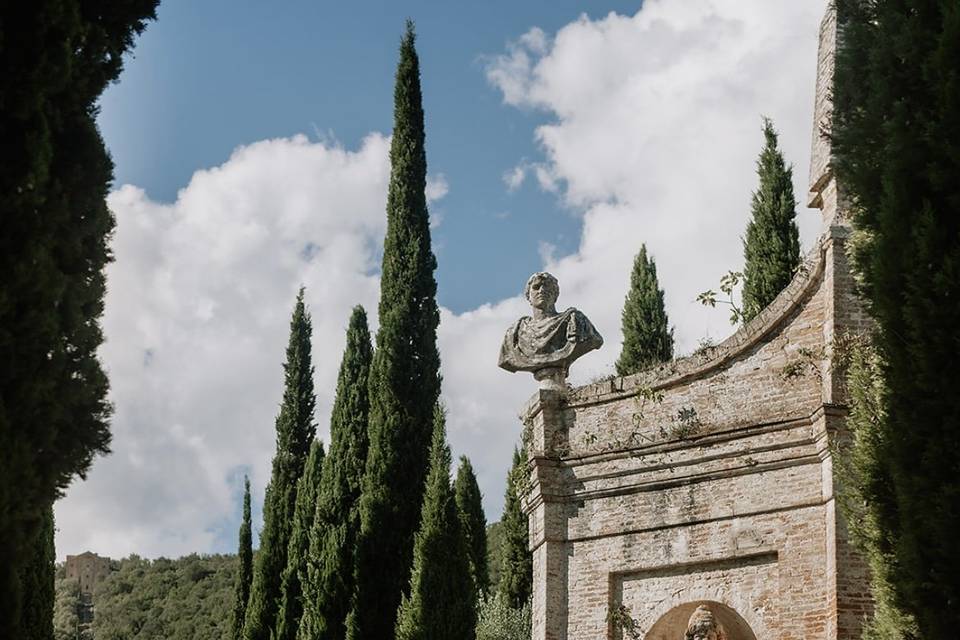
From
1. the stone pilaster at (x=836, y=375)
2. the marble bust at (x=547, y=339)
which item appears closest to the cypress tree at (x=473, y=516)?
the marble bust at (x=547, y=339)

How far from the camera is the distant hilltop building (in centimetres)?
5069

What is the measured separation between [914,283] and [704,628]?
5.23 m

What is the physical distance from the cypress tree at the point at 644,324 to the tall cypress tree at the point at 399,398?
3.25 metres

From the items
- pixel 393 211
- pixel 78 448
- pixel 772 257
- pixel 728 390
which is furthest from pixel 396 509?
pixel 78 448

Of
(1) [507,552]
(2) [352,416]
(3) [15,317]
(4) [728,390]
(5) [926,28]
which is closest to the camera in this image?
(3) [15,317]

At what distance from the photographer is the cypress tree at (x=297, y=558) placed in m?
24.1

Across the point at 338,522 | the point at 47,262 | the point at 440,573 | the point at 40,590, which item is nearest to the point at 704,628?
the point at 440,573

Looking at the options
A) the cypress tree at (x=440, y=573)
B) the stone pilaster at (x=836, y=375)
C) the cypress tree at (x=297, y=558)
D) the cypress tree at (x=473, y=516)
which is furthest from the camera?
the cypress tree at (x=473, y=516)

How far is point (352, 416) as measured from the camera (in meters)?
23.2

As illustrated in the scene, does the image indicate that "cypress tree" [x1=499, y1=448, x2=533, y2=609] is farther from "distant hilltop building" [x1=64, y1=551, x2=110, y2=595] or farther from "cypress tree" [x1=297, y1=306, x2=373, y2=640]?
"distant hilltop building" [x1=64, y1=551, x2=110, y2=595]

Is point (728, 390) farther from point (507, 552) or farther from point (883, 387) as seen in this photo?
point (507, 552)

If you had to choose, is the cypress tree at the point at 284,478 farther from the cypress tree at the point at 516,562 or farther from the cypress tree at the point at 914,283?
the cypress tree at the point at 914,283

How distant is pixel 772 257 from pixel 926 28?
37.6 feet

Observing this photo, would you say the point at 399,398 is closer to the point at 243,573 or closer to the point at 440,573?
the point at 440,573
